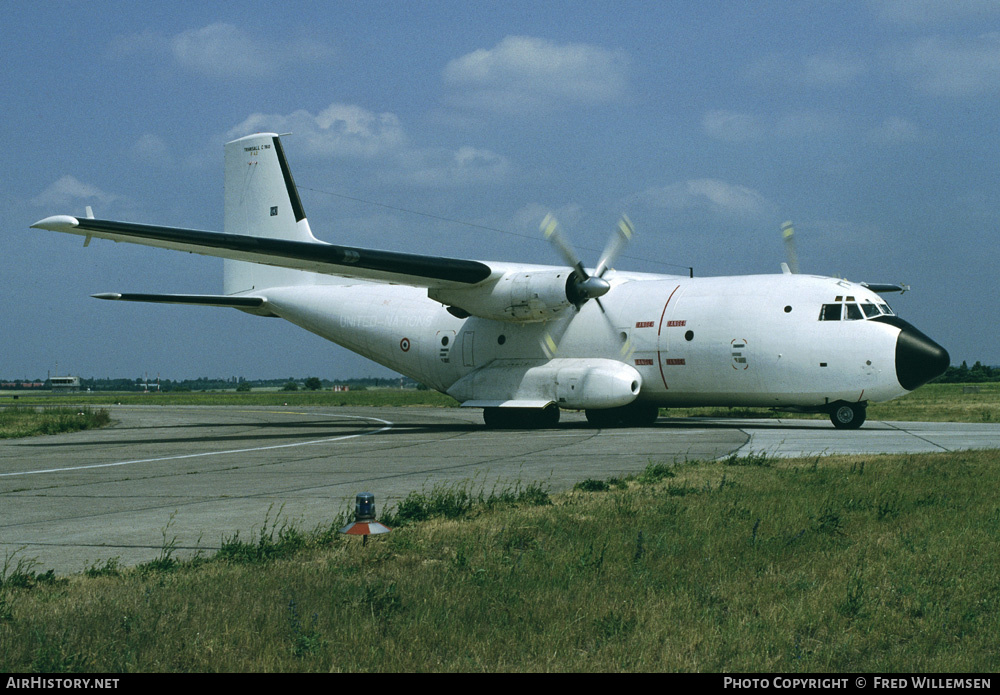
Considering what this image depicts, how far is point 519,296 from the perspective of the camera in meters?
24.5

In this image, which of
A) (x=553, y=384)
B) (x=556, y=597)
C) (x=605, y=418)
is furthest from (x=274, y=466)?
(x=605, y=418)

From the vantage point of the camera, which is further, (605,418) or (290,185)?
(290,185)

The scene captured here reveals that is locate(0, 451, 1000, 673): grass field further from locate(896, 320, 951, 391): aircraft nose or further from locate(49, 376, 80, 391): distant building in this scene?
locate(49, 376, 80, 391): distant building

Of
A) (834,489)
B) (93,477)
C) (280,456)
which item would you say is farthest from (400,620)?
(280,456)

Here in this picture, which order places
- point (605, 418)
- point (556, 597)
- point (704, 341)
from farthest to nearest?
point (605, 418), point (704, 341), point (556, 597)

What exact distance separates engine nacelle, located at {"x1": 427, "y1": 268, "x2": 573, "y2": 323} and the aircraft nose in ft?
27.2

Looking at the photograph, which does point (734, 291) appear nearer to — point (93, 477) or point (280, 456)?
point (280, 456)

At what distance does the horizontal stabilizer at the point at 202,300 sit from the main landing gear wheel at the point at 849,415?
19.3 metres

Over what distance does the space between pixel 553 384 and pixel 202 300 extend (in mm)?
12515

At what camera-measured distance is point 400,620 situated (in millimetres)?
5043

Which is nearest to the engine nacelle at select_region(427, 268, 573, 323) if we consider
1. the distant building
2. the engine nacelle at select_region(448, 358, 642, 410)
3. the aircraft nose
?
the engine nacelle at select_region(448, 358, 642, 410)

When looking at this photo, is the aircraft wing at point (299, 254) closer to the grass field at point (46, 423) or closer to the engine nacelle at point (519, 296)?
the engine nacelle at point (519, 296)

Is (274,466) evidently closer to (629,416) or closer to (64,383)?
(629,416)

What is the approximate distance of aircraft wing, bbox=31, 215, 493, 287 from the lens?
18.9 meters
